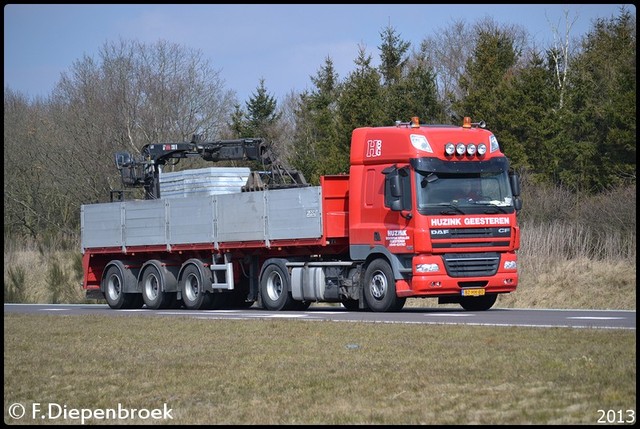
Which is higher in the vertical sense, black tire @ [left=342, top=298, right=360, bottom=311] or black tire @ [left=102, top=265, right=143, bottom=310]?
black tire @ [left=102, top=265, right=143, bottom=310]

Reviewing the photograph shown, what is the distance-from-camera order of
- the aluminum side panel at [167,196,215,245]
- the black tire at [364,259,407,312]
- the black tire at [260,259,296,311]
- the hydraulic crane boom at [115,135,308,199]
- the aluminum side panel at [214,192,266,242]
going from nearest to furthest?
1. the black tire at [364,259,407,312]
2. the black tire at [260,259,296,311]
3. the aluminum side panel at [214,192,266,242]
4. the aluminum side panel at [167,196,215,245]
5. the hydraulic crane boom at [115,135,308,199]

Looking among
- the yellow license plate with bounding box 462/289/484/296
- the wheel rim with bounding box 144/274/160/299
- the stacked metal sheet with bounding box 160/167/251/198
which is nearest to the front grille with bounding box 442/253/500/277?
the yellow license plate with bounding box 462/289/484/296

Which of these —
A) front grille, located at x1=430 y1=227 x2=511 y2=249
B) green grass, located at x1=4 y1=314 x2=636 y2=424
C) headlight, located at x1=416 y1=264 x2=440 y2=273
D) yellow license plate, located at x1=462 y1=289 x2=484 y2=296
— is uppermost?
front grille, located at x1=430 y1=227 x2=511 y2=249

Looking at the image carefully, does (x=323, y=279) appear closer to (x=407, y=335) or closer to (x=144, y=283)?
(x=144, y=283)

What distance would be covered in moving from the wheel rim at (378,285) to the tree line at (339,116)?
1856 centimetres

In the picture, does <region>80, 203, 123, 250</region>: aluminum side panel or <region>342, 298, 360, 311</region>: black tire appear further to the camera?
<region>80, 203, 123, 250</region>: aluminum side panel

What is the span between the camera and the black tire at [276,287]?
26266mm

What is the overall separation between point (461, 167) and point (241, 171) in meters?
7.33

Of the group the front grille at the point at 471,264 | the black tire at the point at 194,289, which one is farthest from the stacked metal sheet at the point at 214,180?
the front grille at the point at 471,264

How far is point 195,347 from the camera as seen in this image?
52.8 ft

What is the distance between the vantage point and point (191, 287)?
29172mm

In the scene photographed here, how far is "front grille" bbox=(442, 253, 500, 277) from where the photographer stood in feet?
76.1

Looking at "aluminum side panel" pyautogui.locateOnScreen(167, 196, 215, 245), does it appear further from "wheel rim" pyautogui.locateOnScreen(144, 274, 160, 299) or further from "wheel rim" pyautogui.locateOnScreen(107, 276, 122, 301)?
"wheel rim" pyautogui.locateOnScreen(107, 276, 122, 301)

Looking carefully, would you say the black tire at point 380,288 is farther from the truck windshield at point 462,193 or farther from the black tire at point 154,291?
the black tire at point 154,291
